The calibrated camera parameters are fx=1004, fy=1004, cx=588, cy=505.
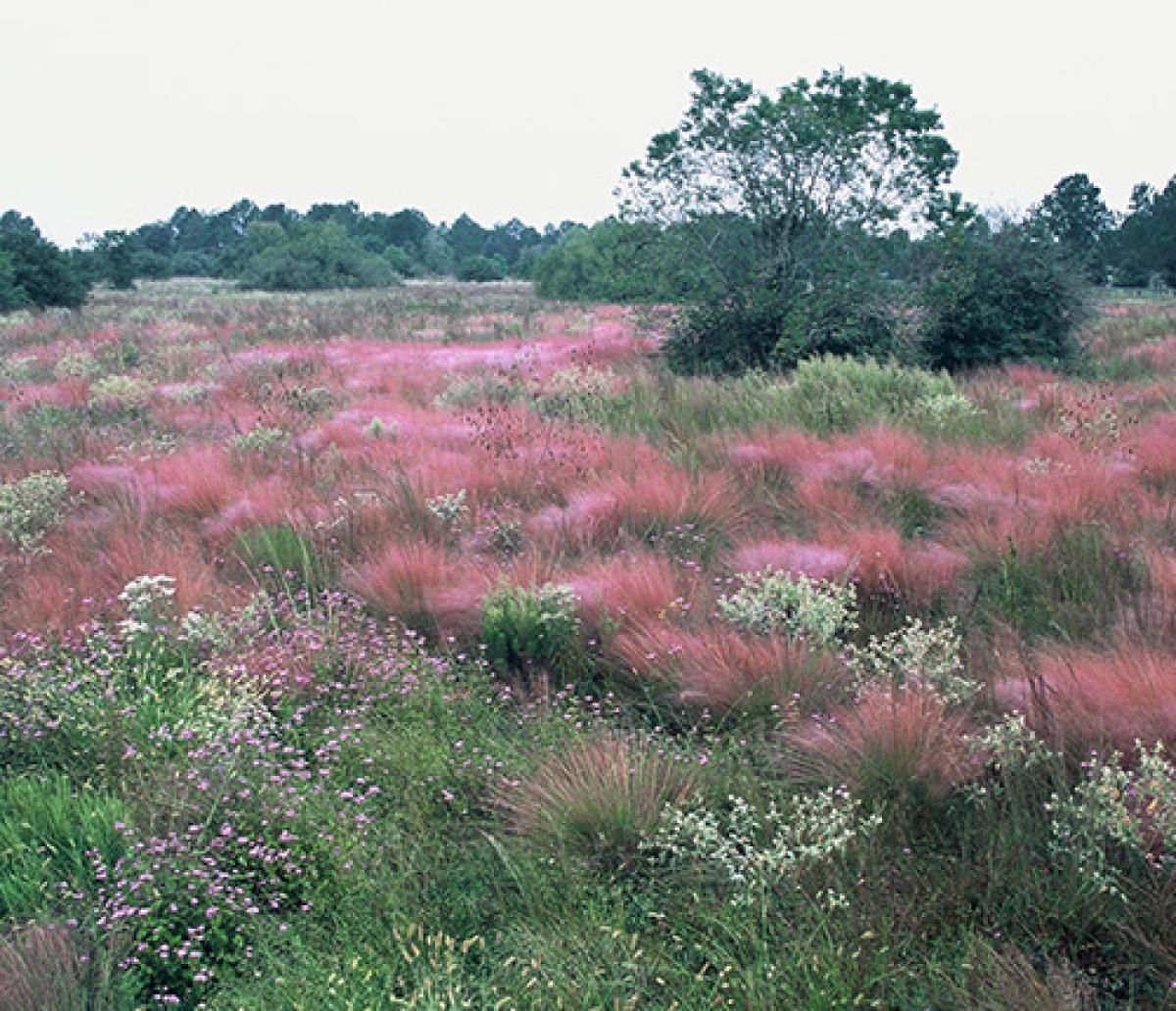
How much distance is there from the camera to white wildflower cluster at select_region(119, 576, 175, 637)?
4.25 metres

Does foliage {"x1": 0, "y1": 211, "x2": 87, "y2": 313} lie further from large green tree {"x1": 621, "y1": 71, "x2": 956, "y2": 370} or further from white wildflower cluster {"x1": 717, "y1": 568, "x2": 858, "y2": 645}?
white wildflower cluster {"x1": 717, "y1": 568, "x2": 858, "y2": 645}

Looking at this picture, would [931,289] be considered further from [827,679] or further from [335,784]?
[335,784]

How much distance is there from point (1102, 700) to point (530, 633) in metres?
2.15

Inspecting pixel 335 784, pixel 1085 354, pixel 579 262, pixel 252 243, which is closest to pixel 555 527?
pixel 335 784

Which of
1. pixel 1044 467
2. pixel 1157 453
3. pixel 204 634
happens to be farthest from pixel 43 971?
pixel 1157 453

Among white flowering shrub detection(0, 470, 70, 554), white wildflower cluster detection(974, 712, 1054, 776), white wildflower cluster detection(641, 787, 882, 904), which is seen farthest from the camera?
white flowering shrub detection(0, 470, 70, 554)

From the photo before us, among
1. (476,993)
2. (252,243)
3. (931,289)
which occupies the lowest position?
(476,993)

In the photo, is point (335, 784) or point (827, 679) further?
point (827, 679)

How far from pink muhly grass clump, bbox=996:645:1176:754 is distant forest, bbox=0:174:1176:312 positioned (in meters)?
11.2

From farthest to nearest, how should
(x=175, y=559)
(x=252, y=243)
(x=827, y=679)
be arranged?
(x=252, y=243) < (x=175, y=559) < (x=827, y=679)

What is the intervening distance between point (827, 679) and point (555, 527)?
2.26 meters

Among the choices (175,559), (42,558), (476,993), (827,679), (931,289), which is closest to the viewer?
(476,993)

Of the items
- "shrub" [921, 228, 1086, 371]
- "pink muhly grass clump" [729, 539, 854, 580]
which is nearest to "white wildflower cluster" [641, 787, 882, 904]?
"pink muhly grass clump" [729, 539, 854, 580]

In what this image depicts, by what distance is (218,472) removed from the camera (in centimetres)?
711
